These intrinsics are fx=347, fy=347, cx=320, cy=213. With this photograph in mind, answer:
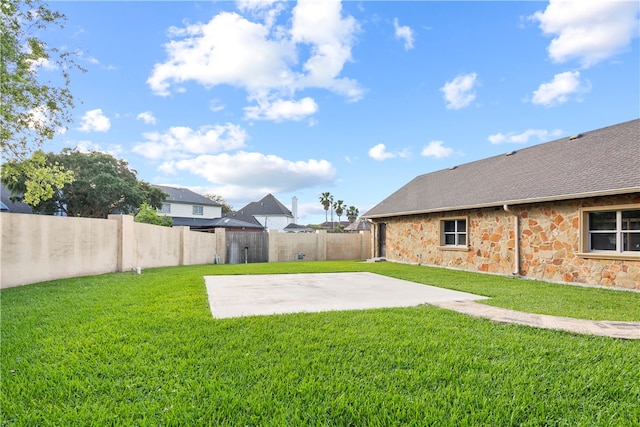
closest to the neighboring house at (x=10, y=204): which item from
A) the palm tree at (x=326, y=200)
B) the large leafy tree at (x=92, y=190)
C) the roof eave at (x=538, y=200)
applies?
the large leafy tree at (x=92, y=190)

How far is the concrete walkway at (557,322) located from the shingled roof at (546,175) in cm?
444

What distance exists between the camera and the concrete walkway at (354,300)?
460 cm

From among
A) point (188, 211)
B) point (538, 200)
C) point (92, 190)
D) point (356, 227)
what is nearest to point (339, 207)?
point (356, 227)

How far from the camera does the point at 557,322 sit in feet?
15.3

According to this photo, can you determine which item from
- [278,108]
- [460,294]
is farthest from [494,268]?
[278,108]

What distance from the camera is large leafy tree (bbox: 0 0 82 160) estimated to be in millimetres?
7367

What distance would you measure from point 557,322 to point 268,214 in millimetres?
42021

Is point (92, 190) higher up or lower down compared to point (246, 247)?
higher up

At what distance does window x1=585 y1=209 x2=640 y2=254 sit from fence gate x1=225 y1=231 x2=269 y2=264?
14332 millimetres

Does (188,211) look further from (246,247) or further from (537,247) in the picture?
(537,247)

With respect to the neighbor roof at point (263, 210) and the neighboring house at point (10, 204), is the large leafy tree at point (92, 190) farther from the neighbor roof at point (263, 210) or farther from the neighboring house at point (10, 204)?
the neighbor roof at point (263, 210)

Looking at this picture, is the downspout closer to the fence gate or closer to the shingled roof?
the shingled roof

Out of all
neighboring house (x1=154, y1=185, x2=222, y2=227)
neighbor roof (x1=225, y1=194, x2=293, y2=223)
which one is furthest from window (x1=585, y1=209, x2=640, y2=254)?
neighbor roof (x1=225, y1=194, x2=293, y2=223)

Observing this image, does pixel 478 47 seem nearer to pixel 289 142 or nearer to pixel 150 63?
pixel 289 142
